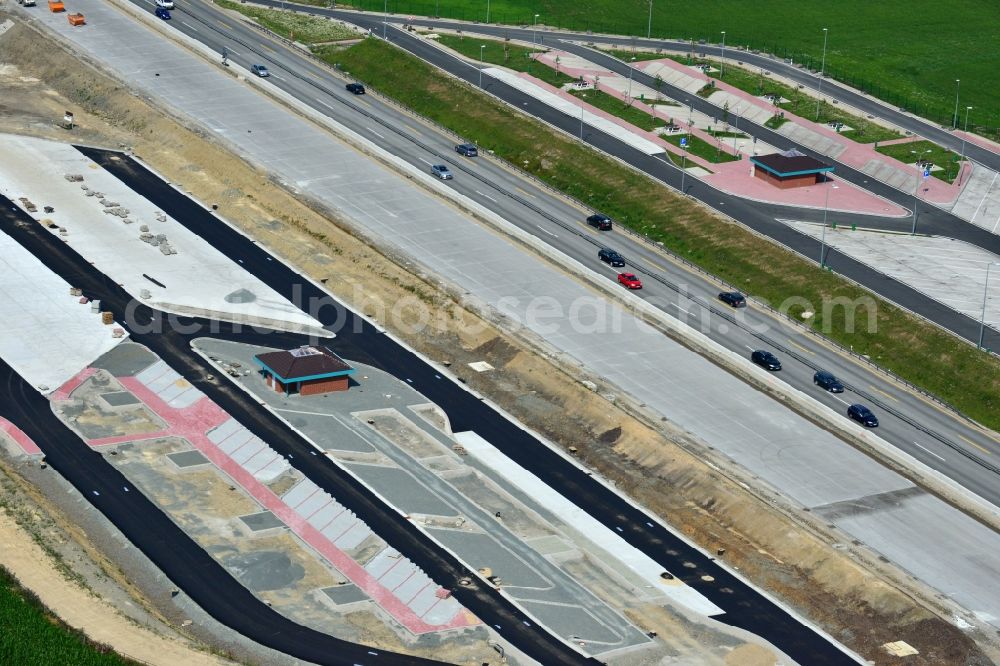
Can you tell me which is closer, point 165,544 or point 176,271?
point 165,544

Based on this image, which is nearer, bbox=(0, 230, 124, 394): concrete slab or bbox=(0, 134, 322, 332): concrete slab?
bbox=(0, 230, 124, 394): concrete slab

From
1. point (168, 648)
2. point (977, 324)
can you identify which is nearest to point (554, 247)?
point (977, 324)

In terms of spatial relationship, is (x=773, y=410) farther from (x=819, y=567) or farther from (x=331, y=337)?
(x=331, y=337)

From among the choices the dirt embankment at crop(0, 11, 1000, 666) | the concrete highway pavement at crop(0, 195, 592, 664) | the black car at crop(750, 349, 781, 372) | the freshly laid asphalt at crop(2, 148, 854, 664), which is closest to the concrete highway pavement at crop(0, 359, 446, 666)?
the concrete highway pavement at crop(0, 195, 592, 664)

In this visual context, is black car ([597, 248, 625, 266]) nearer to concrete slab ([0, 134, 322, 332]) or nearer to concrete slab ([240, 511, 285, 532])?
concrete slab ([0, 134, 322, 332])

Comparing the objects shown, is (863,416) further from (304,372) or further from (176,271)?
(176,271)

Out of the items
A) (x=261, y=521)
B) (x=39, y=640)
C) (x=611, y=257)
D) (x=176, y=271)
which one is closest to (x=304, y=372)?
(x=261, y=521)
